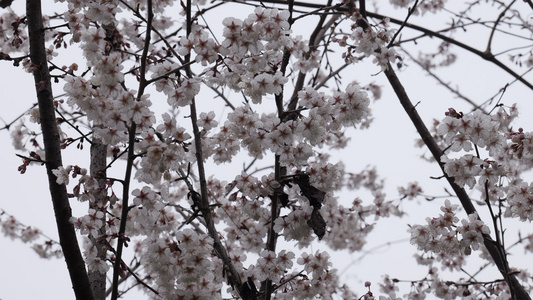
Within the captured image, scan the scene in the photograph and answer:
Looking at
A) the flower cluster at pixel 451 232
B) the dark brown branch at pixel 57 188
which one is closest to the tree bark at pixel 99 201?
the dark brown branch at pixel 57 188

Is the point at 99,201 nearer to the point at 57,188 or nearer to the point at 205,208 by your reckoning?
the point at 57,188

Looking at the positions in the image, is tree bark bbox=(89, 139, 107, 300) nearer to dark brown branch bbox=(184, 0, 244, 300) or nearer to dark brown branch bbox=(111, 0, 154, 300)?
dark brown branch bbox=(111, 0, 154, 300)

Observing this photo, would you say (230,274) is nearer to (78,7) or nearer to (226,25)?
(226,25)

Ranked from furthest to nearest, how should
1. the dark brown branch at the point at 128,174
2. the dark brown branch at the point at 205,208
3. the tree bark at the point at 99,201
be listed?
the dark brown branch at the point at 205,208
the tree bark at the point at 99,201
the dark brown branch at the point at 128,174

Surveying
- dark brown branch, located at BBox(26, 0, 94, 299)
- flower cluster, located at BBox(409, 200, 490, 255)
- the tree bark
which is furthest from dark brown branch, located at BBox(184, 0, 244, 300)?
flower cluster, located at BBox(409, 200, 490, 255)

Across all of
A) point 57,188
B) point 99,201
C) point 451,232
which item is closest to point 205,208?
point 99,201

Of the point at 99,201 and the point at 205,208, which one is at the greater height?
the point at 205,208

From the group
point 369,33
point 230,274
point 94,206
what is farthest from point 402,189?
point 94,206

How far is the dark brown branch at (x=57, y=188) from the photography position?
95.7 inches

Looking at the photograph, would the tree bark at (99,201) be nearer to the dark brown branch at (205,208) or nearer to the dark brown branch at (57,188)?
the dark brown branch at (57,188)

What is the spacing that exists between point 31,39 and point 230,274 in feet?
4.54

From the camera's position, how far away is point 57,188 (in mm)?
2420

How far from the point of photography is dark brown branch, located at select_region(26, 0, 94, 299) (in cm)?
243

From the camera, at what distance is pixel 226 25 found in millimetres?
2512
